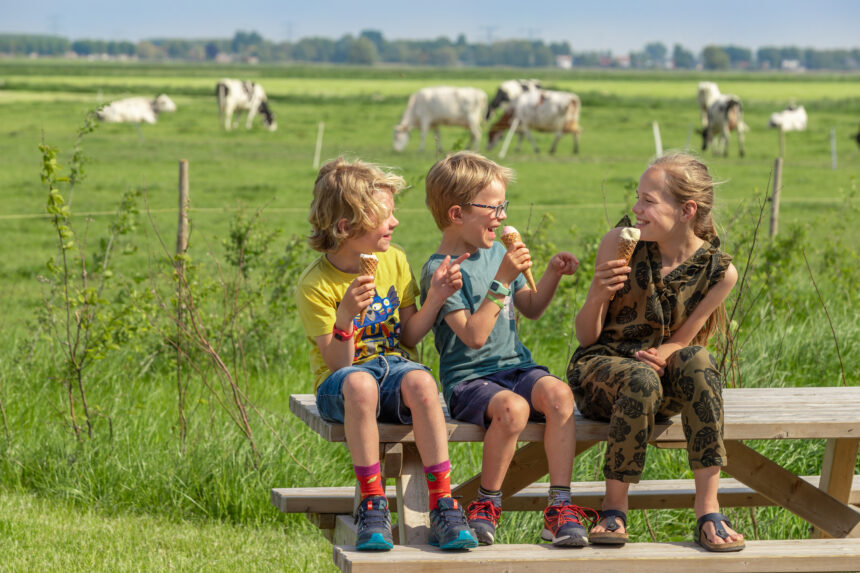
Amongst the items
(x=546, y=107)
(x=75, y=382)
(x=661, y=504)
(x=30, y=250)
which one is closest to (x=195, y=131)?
(x=546, y=107)

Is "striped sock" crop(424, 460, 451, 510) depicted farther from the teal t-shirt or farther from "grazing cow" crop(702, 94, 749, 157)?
"grazing cow" crop(702, 94, 749, 157)

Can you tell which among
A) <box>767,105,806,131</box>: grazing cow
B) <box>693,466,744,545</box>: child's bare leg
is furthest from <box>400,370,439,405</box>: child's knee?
<box>767,105,806,131</box>: grazing cow

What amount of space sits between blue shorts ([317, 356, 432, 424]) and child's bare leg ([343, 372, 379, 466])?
0.05 m

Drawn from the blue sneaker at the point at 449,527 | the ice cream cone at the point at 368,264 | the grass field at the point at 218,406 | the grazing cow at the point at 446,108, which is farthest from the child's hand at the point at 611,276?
the grazing cow at the point at 446,108

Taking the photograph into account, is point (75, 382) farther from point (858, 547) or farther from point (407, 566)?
point (858, 547)

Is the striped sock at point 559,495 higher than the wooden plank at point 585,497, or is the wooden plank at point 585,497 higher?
the striped sock at point 559,495

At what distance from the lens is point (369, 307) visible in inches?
130

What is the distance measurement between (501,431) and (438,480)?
22 centimetres

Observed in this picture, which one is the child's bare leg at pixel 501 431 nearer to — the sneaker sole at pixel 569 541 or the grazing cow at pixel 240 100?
the sneaker sole at pixel 569 541

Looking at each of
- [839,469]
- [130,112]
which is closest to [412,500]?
[839,469]

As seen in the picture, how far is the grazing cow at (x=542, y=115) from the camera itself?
31.3 meters

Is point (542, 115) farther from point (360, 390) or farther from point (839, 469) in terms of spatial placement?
point (360, 390)

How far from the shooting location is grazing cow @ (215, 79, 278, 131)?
37.7 m

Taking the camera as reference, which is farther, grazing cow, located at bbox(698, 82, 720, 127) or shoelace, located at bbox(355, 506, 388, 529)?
grazing cow, located at bbox(698, 82, 720, 127)
